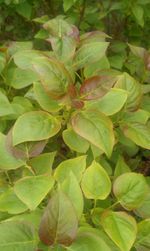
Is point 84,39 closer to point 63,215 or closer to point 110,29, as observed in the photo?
point 63,215

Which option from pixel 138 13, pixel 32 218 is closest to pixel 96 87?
pixel 32 218

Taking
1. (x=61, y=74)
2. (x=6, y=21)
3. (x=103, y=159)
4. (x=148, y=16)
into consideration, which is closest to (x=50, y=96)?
(x=61, y=74)

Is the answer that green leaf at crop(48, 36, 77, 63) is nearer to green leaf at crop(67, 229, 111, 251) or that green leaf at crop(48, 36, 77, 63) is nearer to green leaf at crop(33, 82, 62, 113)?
green leaf at crop(33, 82, 62, 113)

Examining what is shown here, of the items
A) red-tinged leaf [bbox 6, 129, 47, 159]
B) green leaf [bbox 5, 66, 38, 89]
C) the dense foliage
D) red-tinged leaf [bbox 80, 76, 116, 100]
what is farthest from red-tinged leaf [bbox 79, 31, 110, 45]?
red-tinged leaf [bbox 6, 129, 47, 159]

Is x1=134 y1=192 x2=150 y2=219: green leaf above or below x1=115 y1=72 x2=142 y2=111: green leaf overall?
below

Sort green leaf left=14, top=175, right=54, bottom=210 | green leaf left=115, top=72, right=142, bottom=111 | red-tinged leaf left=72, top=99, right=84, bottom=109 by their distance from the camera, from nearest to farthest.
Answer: green leaf left=14, top=175, right=54, bottom=210 → red-tinged leaf left=72, top=99, right=84, bottom=109 → green leaf left=115, top=72, right=142, bottom=111

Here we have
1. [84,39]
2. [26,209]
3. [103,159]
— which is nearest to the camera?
[26,209]

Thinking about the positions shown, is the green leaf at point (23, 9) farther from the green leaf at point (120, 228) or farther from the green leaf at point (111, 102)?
the green leaf at point (120, 228)
